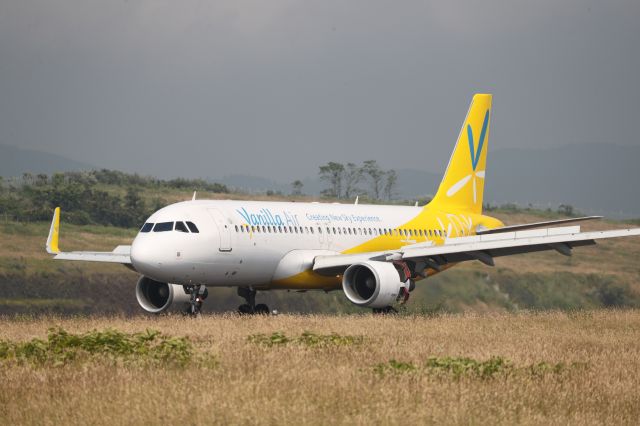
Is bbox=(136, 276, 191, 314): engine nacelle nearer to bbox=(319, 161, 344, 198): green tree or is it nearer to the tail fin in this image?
the tail fin

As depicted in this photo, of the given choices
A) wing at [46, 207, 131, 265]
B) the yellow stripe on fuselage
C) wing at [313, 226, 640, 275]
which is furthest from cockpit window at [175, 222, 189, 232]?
wing at [313, 226, 640, 275]

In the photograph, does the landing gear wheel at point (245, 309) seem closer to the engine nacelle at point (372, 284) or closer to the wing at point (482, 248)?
the wing at point (482, 248)

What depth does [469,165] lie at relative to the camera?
46.7 meters

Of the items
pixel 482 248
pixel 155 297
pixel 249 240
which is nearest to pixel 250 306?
pixel 155 297

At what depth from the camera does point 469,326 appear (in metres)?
29.9

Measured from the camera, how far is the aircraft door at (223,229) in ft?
111

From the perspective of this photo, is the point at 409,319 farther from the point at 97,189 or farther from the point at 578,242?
the point at 97,189

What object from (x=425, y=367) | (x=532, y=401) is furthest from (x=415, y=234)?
(x=532, y=401)

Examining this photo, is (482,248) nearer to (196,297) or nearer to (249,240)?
(249,240)

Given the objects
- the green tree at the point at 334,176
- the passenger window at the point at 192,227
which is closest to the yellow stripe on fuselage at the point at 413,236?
the passenger window at the point at 192,227

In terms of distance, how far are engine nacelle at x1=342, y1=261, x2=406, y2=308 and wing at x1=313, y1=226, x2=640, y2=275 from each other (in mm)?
399

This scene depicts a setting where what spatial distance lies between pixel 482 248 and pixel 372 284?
3514 mm

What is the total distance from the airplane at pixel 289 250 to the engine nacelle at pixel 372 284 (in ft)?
0.10

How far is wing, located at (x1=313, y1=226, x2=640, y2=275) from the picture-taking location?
35.8m
